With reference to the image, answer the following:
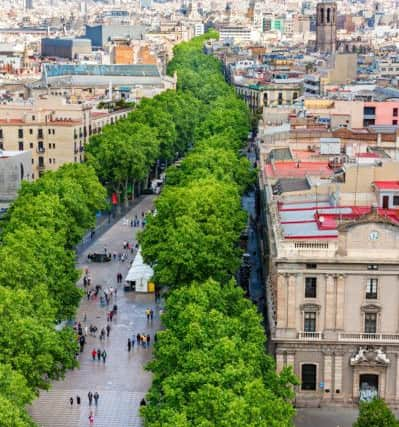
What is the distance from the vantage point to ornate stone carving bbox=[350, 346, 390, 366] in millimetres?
56125

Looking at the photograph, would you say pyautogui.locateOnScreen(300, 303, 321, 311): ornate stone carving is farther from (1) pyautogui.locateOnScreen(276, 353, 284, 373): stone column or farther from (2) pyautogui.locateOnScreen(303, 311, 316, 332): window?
(1) pyautogui.locateOnScreen(276, 353, 284, 373): stone column

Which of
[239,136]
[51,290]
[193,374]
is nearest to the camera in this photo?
[193,374]

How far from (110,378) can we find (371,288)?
15.2 meters

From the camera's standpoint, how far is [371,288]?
5606 cm

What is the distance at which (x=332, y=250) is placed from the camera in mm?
55781

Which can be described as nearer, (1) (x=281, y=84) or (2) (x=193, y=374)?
(2) (x=193, y=374)

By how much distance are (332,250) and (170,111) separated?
3501 inches

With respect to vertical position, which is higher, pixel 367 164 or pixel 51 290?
pixel 367 164

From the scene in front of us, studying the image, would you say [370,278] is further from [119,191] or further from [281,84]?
[281,84]

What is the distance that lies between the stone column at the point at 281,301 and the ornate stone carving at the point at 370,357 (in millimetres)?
4020

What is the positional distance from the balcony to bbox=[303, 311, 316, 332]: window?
1.45 metres

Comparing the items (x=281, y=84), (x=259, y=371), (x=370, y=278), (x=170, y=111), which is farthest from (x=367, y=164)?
(x=281, y=84)

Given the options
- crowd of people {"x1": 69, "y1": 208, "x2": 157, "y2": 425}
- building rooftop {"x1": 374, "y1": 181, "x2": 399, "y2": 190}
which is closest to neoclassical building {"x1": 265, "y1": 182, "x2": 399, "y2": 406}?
crowd of people {"x1": 69, "y1": 208, "x2": 157, "y2": 425}

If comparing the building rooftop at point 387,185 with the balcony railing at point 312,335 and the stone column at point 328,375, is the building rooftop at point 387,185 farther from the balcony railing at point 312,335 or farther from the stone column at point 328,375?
the stone column at point 328,375
